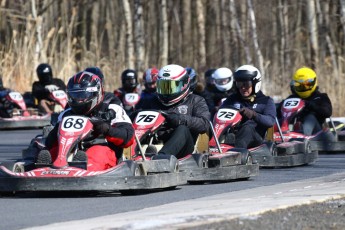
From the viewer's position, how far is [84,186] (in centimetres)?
1070

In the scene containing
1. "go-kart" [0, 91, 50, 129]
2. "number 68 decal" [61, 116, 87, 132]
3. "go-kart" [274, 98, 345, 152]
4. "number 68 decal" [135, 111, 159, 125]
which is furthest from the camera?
"go-kart" [0, 91, 50, 129]

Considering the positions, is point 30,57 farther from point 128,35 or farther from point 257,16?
point 257,16

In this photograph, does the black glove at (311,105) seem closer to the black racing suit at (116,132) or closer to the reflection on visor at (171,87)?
the reflection on visor at (171,87)

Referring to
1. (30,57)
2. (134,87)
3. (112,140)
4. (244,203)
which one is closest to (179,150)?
(112,140)

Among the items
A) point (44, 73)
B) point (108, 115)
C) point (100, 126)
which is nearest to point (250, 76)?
point (108, 115)

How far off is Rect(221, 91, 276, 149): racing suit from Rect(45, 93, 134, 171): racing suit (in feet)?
9.86

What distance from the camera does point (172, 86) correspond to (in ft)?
43.3

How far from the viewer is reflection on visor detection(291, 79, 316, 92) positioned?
1816 centimetres

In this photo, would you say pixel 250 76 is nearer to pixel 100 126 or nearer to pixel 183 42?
pixel 100 126

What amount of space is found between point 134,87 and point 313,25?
787 cm

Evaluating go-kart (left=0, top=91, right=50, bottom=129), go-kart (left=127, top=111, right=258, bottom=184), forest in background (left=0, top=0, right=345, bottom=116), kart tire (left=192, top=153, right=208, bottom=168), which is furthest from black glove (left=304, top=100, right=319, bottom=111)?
go-kart (left=0, top=91, right=50, bottom=129)

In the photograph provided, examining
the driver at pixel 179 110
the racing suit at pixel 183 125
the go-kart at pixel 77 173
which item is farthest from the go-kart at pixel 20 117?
the go-kart at pixel 77 173

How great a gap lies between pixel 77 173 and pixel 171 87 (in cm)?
273

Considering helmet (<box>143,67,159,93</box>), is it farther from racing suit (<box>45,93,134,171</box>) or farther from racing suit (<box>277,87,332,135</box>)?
racing suit (<box>45,93,134,171</box>)
